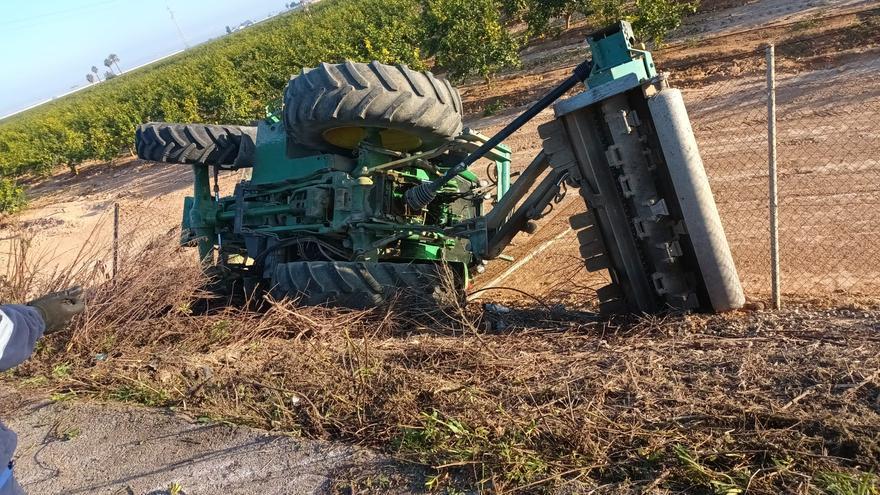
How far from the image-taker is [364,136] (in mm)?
5371

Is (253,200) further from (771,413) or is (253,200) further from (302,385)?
(771,413)

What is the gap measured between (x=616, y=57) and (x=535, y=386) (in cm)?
221

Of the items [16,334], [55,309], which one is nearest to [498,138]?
[55,309]

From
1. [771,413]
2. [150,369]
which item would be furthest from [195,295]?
[771,413]

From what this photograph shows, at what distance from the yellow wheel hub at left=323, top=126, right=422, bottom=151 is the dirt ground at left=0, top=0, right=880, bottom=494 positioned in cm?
179

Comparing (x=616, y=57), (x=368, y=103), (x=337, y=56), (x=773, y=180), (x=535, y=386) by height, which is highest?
(x=337, y=56)

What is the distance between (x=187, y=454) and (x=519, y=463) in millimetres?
1735

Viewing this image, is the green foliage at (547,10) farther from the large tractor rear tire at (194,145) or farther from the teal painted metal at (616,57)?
the teal painted metal at (616,57)

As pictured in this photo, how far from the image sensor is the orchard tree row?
52.6 feet

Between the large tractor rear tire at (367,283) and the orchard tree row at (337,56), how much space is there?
9438mm

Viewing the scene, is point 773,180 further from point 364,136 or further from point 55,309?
point 55,309

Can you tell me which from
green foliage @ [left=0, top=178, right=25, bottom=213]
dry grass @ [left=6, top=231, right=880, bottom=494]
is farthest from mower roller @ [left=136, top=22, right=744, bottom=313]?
green foliage @ [left=0, top=178, right=25, bottom=213]

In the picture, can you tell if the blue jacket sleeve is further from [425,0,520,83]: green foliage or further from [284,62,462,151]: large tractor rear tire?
[425,0,520,83]: green foliage

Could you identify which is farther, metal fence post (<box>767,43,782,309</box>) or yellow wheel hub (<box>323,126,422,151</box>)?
yellow wheel hub (<box>323,126,422,151</box>)
